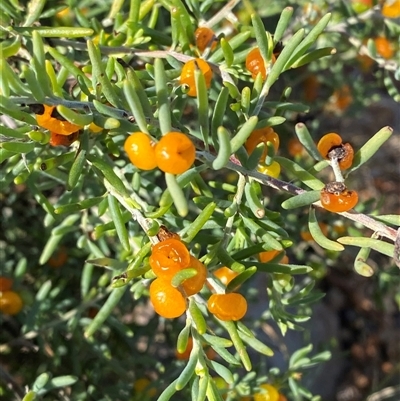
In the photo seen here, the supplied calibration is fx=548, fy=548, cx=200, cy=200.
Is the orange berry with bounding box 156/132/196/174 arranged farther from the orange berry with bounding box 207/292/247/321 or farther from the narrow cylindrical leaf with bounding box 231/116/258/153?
the orange berry with bounding box 207/292/247/321

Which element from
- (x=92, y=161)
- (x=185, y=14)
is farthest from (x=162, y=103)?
(x=185, y=14)

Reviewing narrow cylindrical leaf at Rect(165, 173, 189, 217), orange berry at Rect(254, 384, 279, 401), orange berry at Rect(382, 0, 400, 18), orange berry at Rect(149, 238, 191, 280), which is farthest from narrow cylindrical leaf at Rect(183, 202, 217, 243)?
orange berry at Rect(382, 0, 400, 18)

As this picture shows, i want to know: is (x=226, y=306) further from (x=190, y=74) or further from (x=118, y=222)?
(x=190, y=74)

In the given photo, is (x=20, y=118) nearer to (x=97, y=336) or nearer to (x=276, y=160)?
(x=276, y=160)

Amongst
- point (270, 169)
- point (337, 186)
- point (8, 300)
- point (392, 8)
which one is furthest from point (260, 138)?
point (8, 300)

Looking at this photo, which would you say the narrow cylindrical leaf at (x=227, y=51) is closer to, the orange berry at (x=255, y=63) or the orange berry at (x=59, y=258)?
the orange berry at (x=255, y=63)

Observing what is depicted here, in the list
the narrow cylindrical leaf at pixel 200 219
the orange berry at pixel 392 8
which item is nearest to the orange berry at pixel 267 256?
the narrow cylindrical leaf at pixel 200 219

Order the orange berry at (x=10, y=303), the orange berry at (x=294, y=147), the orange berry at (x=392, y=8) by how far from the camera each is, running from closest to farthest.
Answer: the orange berry at (x=392, y=8), the orange berry at (x=10, y=303), the orange berry at (x=294, y=147)
